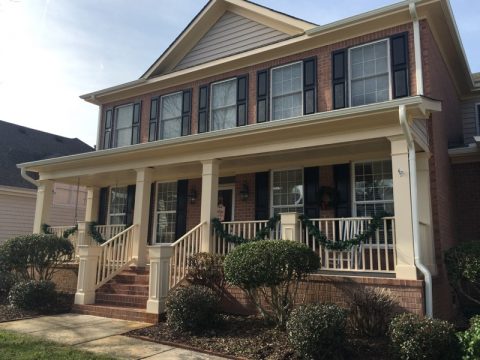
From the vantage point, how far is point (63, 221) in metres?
19.8

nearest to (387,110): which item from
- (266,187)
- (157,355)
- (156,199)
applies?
(266,187)

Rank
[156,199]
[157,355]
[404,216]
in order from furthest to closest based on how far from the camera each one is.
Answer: [156,199] → [404,216] → [157,355]

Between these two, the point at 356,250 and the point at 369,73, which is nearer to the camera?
the point at 356,250

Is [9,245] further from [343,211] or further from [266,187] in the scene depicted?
[343,211]

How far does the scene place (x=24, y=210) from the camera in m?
18.4

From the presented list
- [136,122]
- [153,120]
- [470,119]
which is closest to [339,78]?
[470,119]

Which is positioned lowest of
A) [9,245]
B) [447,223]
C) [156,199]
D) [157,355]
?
[157,355]

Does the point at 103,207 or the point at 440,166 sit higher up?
the point at 440,166

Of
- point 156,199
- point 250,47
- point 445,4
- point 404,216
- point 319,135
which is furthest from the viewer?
point 156,199

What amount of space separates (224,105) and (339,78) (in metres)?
3.37

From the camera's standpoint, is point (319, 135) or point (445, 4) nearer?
point (319, 135)

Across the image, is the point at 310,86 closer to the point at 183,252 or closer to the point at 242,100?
the point at 242,100

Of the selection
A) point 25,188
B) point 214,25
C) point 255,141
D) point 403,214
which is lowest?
point 403,214

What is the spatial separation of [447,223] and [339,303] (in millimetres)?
3783
